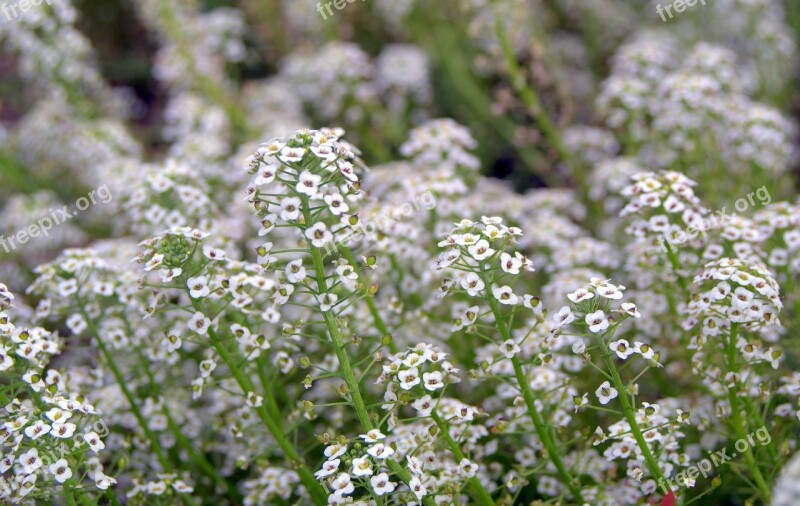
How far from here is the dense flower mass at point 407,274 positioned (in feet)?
11.6

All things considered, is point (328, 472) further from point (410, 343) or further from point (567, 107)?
point (567, 107)

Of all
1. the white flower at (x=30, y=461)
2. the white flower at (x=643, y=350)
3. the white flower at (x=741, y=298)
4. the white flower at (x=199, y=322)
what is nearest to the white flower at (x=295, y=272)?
the white flower at (x=199, y=322)

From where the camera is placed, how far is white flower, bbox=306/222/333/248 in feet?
11.2

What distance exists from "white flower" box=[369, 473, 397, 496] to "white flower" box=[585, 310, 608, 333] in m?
0.99

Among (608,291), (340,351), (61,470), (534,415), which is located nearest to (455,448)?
(534,415)

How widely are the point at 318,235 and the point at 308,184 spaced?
214mm

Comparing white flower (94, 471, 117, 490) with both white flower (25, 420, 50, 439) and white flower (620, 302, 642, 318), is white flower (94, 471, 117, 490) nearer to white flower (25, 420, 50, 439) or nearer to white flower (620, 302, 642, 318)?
white flower (25, 420, 50, 439)

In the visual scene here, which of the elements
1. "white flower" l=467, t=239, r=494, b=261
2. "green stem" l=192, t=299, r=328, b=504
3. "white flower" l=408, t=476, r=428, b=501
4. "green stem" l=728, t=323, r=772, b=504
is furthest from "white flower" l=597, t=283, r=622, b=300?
"green stem" l=192, t=299, r=328, b=504

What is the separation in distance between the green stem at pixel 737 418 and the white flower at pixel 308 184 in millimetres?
1909

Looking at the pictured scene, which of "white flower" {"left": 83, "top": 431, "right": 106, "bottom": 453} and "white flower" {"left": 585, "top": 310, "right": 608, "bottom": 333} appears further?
"white flower" {"left": 83, "top": 431, "right": 106, "bottom": 453}

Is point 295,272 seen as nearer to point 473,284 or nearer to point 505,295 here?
point 473,284

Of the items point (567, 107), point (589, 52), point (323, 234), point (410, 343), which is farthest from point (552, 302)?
point (589, 52)

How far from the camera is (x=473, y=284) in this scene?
3529 mm

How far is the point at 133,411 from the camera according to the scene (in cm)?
433
